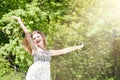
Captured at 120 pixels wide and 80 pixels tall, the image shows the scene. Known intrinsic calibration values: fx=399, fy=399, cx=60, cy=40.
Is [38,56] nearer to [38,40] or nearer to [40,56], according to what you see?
[40,56]

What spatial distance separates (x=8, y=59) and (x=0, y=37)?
152cm

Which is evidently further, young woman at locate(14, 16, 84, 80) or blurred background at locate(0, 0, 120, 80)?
blurred background at locate(0, 0, 120, 80)

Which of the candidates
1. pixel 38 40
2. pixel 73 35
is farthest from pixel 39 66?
pixel 73 35

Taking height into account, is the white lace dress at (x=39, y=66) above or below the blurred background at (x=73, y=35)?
above

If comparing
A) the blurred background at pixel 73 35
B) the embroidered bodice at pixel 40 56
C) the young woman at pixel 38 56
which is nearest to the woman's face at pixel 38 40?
the young woman at pixel 38 56

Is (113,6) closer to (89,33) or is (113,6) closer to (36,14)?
(89,33)

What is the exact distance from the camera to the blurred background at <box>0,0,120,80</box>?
11.3 m

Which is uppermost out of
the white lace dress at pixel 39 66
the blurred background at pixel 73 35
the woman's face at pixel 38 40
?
the woman's face at pixel 38 40

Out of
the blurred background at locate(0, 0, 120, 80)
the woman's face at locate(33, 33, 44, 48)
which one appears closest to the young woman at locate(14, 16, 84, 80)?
the woman's face at locate(33, 33, 44, 48)

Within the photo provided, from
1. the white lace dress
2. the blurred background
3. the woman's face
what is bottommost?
the blurred background

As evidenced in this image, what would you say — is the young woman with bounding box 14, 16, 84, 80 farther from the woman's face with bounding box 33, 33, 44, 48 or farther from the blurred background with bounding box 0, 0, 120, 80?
the blurred background with bounding box 0, 0, 120, 80

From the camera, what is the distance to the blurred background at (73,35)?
11.3m

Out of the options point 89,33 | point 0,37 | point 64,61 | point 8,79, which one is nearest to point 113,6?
point 89,33

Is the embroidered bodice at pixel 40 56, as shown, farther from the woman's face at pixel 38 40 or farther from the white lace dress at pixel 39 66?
the woman's face at pixel 38 40
